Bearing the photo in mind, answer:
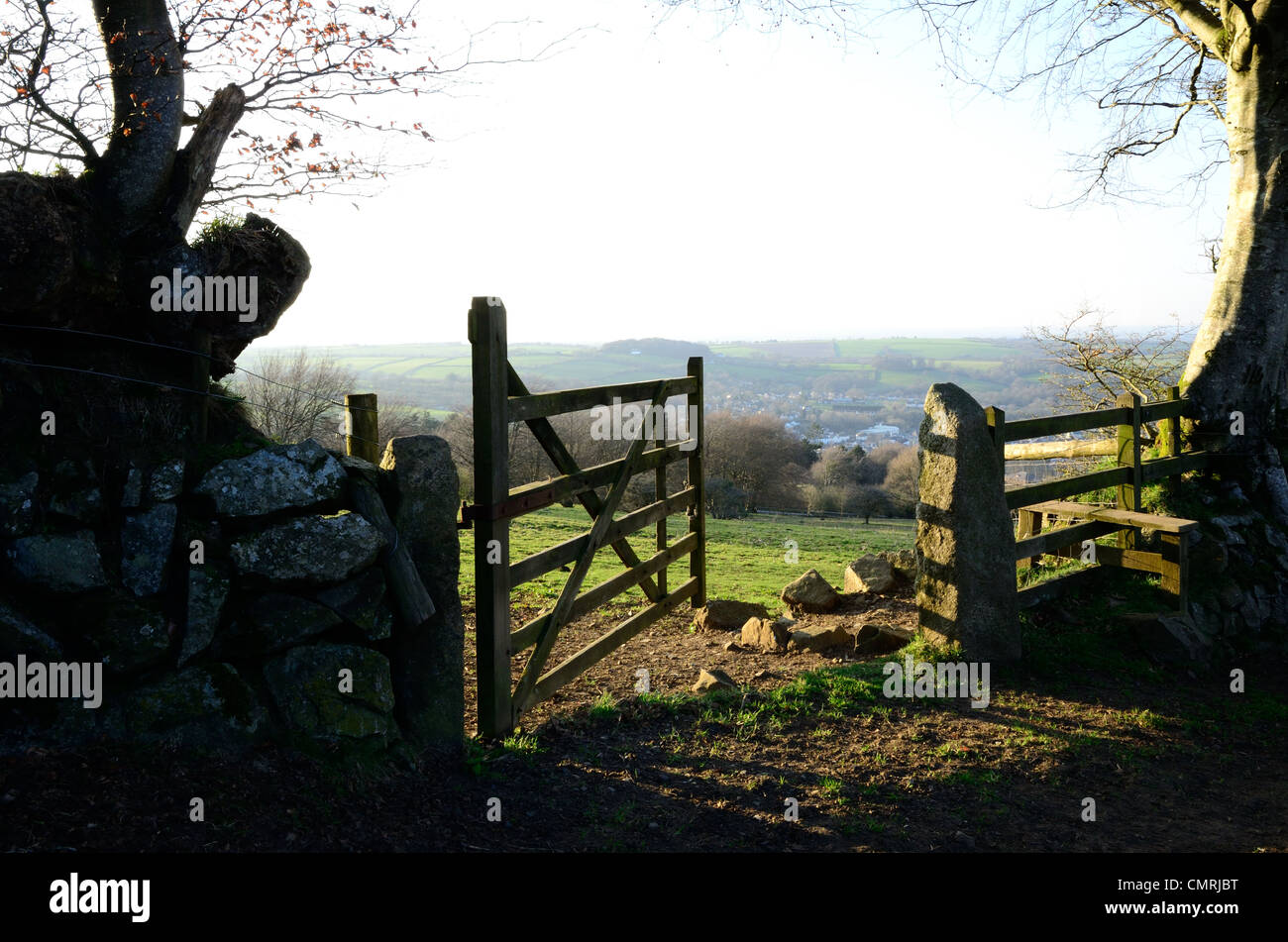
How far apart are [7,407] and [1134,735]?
779 cm

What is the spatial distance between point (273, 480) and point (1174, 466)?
9031 mm

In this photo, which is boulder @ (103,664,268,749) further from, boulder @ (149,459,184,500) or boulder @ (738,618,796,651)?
boulder @ (738,618,796,651)

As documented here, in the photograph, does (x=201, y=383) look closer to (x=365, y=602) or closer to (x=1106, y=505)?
(x=365, y=602)

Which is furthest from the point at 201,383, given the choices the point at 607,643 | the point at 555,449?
the point at 607,643

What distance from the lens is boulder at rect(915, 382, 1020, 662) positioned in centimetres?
730

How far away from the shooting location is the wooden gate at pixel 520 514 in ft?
19.1

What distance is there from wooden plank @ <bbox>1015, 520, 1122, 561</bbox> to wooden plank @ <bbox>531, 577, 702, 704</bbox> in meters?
3.65

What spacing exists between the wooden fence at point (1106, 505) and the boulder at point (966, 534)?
296 millimetres

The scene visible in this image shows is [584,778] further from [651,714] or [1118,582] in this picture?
[1118,582]

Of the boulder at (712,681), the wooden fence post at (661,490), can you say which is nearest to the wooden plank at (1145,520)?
the boulder at (712,681)
